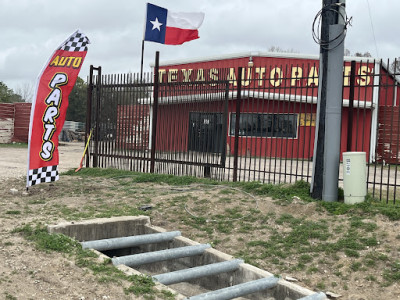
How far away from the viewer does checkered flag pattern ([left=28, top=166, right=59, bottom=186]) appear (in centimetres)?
830

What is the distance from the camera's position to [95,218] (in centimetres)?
639

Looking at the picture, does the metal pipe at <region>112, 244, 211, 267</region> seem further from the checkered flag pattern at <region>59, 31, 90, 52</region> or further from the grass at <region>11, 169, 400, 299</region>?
the checkered flag pattern at <region>59, 31, 90, 52</region>

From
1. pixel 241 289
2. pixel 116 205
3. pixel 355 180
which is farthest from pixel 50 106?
pixel 355 180

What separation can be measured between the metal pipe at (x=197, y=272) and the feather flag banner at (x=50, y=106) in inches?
184

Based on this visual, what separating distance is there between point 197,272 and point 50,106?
520 cm

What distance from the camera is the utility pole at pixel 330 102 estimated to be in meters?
7.35

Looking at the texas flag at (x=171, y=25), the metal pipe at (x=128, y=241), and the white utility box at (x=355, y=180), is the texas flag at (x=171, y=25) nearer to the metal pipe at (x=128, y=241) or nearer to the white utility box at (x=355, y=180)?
the white utility box at (x=355, y=180)

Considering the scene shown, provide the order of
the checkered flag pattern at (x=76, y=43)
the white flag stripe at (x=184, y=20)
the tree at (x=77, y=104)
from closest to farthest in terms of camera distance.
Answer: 1. the checkered flag pattern at (x=76, y=43)
2. the white flag stripe at (x=184, y=20)
3. the tree at (x=77, y=104)

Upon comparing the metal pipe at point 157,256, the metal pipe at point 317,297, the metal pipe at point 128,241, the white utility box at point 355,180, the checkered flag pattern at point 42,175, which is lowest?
the metal pipe at point 317,297

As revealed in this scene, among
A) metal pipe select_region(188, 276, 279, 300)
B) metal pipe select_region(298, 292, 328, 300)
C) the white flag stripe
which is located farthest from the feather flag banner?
the white flag stripe

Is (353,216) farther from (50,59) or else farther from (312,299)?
(50,59)

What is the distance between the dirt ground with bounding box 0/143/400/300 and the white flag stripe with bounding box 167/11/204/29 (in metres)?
7.53

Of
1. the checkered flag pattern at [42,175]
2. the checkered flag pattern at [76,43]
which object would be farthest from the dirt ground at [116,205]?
the checkered flag pattern at [76,43]

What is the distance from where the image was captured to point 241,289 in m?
4.57
